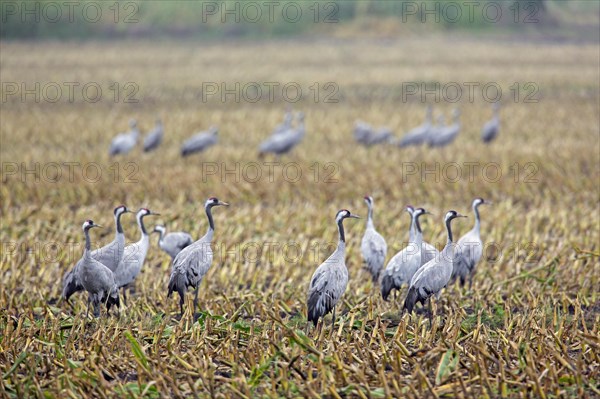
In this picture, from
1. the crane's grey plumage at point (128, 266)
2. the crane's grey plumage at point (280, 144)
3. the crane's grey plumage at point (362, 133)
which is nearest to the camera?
the crane's grey plumage at point (128, 266)

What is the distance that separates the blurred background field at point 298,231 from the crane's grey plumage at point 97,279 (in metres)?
0.27

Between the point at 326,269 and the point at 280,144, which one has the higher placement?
the point at 326,269

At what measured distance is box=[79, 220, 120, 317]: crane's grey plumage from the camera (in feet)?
27.0

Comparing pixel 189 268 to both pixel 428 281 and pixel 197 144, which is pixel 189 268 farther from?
pixel 197 144

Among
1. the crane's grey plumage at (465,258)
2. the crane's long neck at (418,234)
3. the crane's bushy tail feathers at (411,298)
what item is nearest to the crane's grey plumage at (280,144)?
the crane's grey plumage at (465,258)

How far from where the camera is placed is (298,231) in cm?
1234

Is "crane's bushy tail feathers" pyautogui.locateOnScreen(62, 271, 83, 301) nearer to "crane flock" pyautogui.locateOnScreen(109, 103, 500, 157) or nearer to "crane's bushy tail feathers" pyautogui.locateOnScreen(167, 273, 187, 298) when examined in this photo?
"crane's bushy tail feathers" pyautogui.locateOnScreen(167, 273, 187, 298)

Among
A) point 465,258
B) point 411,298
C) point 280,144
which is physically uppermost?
point 411,298

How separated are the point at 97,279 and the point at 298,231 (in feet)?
14.7

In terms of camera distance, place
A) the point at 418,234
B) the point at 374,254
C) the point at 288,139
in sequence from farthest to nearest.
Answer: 1. the point at 288,139
2. the point at 374,254
3. the point at 418,234

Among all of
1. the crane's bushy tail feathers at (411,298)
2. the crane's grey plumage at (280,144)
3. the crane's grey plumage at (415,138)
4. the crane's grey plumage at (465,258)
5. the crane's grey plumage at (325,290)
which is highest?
the crane's grey plumage at (325,290)

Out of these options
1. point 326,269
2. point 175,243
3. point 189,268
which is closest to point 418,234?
point 326,269

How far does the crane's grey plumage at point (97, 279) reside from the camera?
8219 millimetres

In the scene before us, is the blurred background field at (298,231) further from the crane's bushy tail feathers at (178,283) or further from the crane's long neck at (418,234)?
the crane's long neck at (418,234)
